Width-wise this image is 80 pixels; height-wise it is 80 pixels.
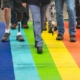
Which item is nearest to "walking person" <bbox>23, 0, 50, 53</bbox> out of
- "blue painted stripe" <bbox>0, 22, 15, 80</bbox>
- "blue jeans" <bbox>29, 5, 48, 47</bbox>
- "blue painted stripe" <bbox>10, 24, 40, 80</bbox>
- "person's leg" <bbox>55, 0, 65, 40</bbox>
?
"blue jeans" <bbox>29, 5, 48, 47</bbox>

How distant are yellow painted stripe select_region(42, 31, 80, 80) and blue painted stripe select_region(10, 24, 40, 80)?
483 millimetres

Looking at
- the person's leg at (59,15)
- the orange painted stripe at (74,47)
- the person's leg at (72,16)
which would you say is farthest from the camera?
the person's leg at (59,15)

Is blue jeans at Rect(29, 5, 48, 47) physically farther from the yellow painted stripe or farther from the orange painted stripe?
the orange painted stripe

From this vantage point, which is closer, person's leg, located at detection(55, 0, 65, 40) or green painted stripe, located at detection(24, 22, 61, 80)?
green painted stripe, located at detection(24, 22, 61, 80)

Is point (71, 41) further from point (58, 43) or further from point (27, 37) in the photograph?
point (27, 37)

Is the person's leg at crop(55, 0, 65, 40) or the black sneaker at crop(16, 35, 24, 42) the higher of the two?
the person's leg at crop(55, 0, 65, 40)

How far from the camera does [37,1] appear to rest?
5902 millimetres

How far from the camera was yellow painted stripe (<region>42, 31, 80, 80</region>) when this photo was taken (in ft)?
15.9

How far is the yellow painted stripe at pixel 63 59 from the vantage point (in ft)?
15.9

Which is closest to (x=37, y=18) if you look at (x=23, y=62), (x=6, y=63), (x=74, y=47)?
(x=23, y=62)

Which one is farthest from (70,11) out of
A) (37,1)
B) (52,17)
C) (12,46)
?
(12,46)

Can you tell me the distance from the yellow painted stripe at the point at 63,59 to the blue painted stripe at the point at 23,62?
48 cm

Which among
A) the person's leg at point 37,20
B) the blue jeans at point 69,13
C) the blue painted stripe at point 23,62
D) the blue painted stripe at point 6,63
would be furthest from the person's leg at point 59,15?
the blue painted stripe at point 6,63

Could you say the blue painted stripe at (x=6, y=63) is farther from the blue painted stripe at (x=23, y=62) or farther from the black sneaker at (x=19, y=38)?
the black sneaker at (x=19, y=38)
